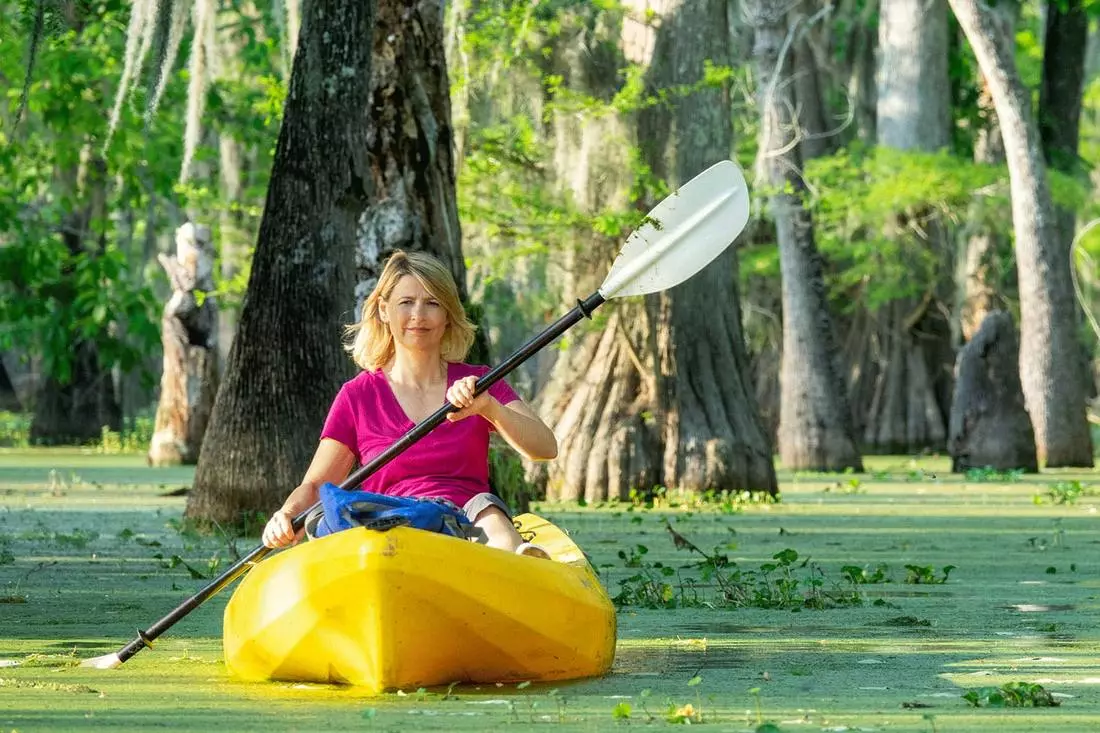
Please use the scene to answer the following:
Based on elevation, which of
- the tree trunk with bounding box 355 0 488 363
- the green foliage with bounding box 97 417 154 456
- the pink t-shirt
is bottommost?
the green foliage with bounding box 97 417 154 456

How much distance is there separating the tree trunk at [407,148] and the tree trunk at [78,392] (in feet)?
49.1

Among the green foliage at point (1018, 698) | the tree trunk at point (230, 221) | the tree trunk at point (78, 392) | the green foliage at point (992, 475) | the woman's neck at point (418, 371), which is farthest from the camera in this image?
the tree trunk at point (78, 392)

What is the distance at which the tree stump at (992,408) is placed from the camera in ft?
65.0

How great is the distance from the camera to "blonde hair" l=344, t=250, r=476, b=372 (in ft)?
20.7

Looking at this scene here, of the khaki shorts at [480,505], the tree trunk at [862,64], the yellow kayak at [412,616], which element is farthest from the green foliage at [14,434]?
the yellow kayak at [412,616]

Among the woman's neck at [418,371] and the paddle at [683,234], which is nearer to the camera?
the woman's neck at [418,371]

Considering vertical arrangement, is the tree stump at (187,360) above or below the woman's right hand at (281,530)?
above

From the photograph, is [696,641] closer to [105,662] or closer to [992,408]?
[105,662]

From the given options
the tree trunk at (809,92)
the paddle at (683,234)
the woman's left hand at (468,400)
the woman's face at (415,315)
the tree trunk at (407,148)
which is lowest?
the woman's left hand at (468,400)

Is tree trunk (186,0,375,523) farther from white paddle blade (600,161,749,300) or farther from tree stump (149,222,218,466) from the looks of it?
tree stump (149,222,218,466)

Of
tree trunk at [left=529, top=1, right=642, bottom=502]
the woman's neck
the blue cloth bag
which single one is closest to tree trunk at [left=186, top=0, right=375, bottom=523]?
tree trunk at [left=529, top=1, right=642, bottom=502]

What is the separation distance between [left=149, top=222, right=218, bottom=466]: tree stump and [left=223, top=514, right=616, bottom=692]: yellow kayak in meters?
15.4

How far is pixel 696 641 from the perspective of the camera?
22.0 feet

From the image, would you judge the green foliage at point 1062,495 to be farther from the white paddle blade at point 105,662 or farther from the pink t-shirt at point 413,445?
the white paddle blade at point 105,662
